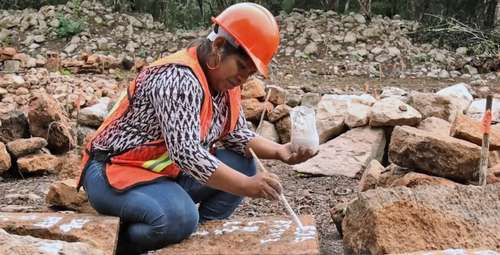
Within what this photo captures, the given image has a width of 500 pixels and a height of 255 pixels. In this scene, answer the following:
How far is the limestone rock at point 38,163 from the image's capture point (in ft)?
16.6

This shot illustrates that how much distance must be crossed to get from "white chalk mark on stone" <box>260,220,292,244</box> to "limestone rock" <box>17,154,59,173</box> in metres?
2.76

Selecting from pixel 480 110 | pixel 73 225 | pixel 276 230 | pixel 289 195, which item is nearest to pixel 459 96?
pixel 480 110

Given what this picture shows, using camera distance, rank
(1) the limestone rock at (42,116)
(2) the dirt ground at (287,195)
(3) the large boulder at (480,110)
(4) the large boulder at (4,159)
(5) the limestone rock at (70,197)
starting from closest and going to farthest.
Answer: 1. (5) the limestone rock at (70,197)
2. (2) the dirt ground at (287,195)
3. (4) the large boulder at (4,159)
4. (1) the limestone rock at (42,116)
5. (3) the large boulder at (480,110)

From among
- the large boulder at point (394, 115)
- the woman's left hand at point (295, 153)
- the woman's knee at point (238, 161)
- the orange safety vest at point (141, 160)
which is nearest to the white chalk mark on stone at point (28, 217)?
the orange safety vest at point (141, 160)

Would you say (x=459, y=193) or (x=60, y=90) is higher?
(x=459, y=193)

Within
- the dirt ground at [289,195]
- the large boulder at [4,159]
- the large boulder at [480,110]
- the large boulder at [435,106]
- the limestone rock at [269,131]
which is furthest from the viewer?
the limestone rock at [269,131]

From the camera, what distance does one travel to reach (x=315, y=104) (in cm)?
645

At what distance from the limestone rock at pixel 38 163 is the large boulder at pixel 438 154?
2.62 meters

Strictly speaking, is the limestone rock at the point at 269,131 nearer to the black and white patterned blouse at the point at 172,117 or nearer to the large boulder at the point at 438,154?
the large boulder at the point at 438,154

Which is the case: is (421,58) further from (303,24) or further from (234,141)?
(234,141)

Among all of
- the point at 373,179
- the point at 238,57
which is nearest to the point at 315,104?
the point at 373,179

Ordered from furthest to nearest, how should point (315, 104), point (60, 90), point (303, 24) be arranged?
point (303, 24), point (60, 90), point (315, 104)

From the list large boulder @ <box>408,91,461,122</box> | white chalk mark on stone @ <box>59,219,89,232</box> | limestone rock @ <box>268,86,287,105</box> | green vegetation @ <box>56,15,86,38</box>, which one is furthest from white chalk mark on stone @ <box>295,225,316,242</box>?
green vegetation @ <box>56,15,86,38</box>

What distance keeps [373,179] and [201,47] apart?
57.5 inches
